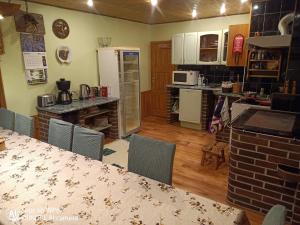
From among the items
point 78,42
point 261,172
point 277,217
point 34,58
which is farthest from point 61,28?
point 277,217

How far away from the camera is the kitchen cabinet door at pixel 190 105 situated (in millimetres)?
4578

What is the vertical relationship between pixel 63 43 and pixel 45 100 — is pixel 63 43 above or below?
above

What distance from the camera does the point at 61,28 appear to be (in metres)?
3.60

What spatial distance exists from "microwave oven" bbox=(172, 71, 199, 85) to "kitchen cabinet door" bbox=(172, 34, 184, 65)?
0.28 meters

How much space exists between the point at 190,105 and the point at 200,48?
1.19 m

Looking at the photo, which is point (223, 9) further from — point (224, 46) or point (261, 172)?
point (261, 172)

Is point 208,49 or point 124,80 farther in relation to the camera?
point 208,49

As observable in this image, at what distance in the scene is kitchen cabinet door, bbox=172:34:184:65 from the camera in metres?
4.87

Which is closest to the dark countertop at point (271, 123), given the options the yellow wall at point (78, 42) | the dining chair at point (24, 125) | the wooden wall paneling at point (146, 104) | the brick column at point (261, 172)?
the brick column at point (261, 172)

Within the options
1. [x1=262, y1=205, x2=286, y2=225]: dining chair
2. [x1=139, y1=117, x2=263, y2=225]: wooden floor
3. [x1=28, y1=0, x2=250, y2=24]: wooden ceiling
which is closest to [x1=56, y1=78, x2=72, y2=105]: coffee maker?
[x1=28, y1=0, x2=250, y2=24]: wooden ceiling

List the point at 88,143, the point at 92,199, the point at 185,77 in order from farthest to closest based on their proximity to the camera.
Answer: the point at 185,77 → the point at 88,143 → the point at 92,199

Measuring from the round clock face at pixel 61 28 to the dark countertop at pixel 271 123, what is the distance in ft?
9.54

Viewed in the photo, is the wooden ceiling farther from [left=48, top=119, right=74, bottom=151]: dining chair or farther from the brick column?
the brick column

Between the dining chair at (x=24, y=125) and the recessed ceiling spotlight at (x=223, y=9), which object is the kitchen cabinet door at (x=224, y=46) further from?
the dining chair at (x=24, y=125)
